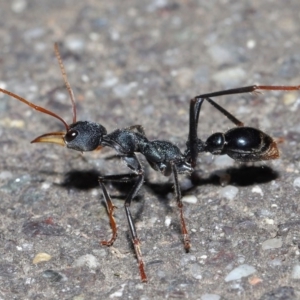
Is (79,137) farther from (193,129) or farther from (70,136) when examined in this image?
(193,129)

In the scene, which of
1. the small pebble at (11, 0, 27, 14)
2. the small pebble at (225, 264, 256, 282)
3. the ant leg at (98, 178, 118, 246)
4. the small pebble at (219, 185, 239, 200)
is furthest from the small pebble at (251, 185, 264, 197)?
the small pebble at (11, 0, 27, 14)

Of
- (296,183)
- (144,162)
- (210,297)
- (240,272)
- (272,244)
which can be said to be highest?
(144,162)

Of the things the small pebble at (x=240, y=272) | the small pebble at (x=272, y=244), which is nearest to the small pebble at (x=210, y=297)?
the small pebble at (x=240, y=272)

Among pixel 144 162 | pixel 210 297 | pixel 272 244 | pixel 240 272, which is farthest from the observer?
pixel 144 162

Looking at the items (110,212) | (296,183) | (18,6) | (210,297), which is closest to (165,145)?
(110,212)

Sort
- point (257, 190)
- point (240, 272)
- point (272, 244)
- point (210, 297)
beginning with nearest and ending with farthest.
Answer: point (210, 297), point (240, 272), point (272, 244), point (257, 190)

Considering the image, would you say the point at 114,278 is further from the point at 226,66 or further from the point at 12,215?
the point at 226,66
